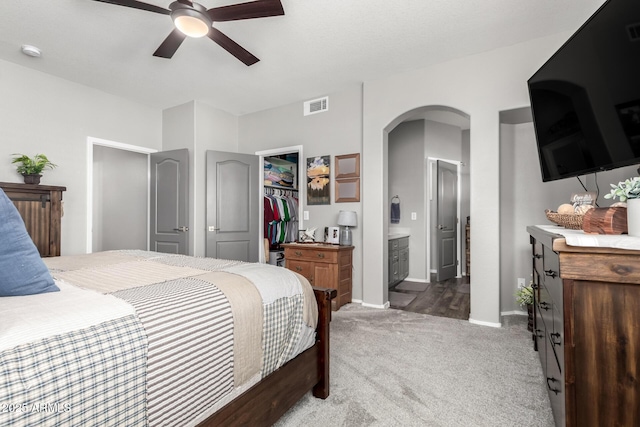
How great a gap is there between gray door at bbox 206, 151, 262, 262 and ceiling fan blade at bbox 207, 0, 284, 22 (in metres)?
2.44

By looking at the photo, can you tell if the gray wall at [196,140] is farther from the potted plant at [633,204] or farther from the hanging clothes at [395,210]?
the potted plant at [633,204]

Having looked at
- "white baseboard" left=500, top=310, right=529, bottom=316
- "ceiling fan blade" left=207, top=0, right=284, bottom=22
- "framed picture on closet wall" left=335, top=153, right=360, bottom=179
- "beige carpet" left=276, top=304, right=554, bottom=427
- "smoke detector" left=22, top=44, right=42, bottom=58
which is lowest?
"beige carpet" left=276, top=304, right=554, bottom=427

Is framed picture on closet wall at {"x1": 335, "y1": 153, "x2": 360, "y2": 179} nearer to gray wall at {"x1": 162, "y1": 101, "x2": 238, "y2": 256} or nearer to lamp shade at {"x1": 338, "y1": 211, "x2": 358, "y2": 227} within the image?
lamp shade at {"x1": 338, "y1": 211, "x2": 358, "y2": 227}

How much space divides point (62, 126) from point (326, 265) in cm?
348

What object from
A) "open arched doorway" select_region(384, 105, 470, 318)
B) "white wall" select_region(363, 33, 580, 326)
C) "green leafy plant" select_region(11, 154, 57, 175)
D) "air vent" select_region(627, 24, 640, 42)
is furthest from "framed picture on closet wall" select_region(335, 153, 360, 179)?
"green leafy plant" select_region(11, 154, 57, 175)

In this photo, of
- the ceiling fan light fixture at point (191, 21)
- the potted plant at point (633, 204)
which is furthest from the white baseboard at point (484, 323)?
the ceiling fan light fixture at point (191, 21)

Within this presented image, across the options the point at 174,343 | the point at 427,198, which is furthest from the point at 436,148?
the point at 174,343

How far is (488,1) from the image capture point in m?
2.30

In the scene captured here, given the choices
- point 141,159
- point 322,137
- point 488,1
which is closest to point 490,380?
point 488,1

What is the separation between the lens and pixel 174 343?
0.98 m

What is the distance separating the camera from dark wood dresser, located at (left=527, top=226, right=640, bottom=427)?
3.26 ft

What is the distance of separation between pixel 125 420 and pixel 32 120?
3.94m

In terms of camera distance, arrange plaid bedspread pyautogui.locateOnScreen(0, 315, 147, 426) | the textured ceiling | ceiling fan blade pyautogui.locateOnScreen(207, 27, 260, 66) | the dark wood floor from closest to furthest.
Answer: plaid bedspread pyautogui.locateOnScreen(0, 315, 147, 426) → ceiling fan blade pyautogui.locateOnScreen(207, 27, 260, 66) → the textured ceiling → the dark wood floor

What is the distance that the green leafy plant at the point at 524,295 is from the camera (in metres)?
2.97
